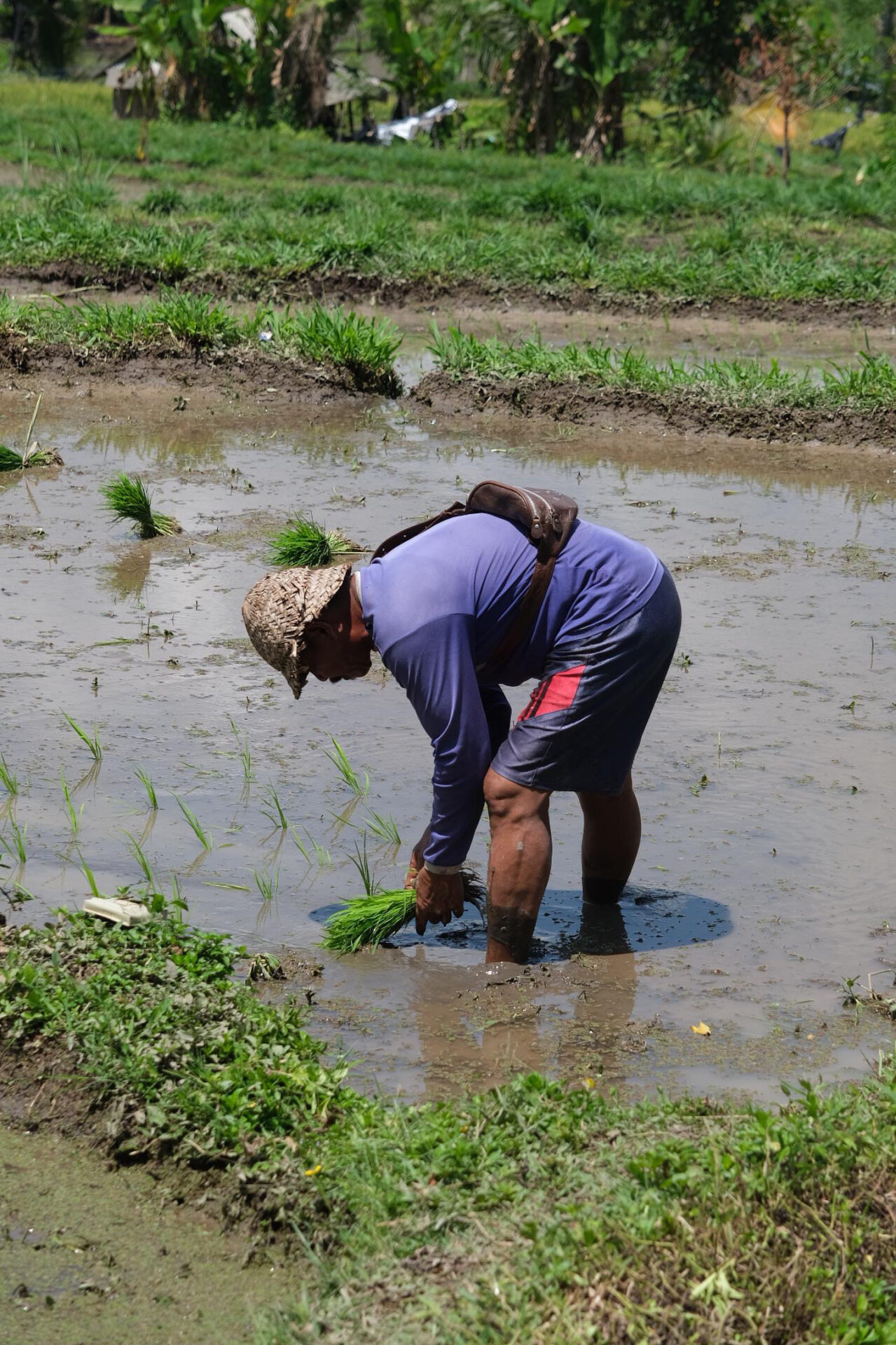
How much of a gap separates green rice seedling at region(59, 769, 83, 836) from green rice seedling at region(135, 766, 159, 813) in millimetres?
195

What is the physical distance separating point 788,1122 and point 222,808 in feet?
7.29

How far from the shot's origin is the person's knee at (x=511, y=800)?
3283mm

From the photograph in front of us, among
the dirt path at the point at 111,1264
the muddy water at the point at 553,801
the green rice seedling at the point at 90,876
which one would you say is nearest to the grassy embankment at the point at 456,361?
the muddy water at the point at 553,801

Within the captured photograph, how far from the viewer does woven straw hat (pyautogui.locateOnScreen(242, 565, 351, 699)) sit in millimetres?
3115

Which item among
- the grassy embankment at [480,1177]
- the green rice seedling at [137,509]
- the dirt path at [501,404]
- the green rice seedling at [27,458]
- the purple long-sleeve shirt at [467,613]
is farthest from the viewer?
the dirt path at [501,404]

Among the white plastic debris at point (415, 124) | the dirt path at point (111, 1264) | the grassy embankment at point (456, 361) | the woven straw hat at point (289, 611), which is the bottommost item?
the dirt path at point (111, 1264)

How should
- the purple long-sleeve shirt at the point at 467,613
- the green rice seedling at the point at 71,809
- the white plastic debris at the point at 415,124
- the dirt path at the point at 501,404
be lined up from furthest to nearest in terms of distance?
the white plastic debris at the point at 415,124 < the dirt path at the point at 501,404 < the green rice seedling at the point at 71,809 < the purple long-sleeve shirt at the point at 467,613

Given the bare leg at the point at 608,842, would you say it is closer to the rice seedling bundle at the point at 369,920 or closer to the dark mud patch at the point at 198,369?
the rice seedling bundle at the point at 369,920

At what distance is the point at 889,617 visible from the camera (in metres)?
5.67

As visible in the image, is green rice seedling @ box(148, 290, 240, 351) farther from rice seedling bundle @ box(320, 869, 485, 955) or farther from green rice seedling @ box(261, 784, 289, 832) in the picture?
rice seedling bundle @ box(320, 869, 485, 955)

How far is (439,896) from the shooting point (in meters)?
3.38

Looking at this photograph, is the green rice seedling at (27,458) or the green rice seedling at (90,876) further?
the green rice seedling at (27,458)

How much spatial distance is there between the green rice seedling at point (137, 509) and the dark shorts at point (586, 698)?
3423 mm

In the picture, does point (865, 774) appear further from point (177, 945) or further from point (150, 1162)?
point (150, 1162)
